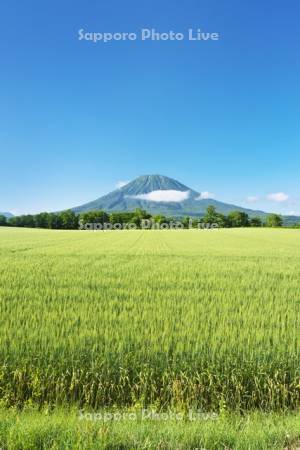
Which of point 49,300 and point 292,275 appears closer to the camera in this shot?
point 49,300

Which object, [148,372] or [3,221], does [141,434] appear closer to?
[148,372]

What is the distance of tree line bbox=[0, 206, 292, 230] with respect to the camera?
456 feet

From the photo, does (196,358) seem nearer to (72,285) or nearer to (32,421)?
(32,421)

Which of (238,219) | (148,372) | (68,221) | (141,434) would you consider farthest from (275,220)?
(141,434)

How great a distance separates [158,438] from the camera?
3.82 meters

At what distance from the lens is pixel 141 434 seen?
386cm

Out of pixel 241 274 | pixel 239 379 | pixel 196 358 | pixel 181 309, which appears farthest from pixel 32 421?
pixel 241 274

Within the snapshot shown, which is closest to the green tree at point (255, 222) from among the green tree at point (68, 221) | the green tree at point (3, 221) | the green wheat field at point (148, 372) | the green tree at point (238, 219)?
the green tree at point (238, 219)

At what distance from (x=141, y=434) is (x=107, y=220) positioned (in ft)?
511

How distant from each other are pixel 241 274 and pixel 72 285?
7.61m

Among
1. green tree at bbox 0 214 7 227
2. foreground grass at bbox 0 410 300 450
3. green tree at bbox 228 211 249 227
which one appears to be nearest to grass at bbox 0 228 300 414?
foreground grass at bbox 0 410 300 450

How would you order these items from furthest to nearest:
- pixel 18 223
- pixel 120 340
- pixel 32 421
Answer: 1. pixel 18 223
2. pixel 120 340
3. pixel 32 421

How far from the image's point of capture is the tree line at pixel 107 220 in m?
139

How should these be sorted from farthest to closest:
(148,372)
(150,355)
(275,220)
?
(275,220) < (150,355) < (148,372)
